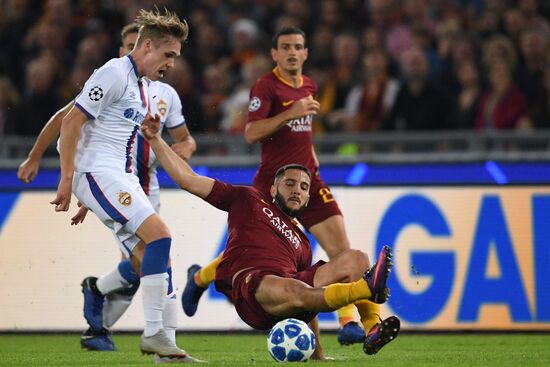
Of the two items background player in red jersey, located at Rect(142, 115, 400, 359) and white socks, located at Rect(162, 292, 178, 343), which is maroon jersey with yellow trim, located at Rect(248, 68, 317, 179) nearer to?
background player in red jersey, located at Rect(142, 115, 400, 359)

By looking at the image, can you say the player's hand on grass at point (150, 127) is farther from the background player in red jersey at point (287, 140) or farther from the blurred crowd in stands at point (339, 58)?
the blurred crowd in stands at point (339, 58)

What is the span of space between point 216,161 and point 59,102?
2.98 meters

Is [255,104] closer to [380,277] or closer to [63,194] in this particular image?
[63,194]

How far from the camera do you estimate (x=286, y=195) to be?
26.6ft

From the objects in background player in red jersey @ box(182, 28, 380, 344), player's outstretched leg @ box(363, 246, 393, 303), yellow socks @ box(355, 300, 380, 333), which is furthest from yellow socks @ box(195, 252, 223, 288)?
player's outstretched leg @ box(363, 246, 393, 303)

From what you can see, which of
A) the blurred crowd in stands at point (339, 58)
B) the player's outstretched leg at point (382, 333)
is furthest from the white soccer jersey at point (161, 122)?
the blurred crowd in stands at point (339, 58)

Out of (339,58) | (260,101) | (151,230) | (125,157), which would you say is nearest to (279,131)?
(260,101)

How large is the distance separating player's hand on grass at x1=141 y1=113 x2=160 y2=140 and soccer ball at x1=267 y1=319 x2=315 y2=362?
1507 millimetres

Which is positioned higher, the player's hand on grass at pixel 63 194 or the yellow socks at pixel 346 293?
the player's hand on grass at pixel 63 194

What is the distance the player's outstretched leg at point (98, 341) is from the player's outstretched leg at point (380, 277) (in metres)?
2.94

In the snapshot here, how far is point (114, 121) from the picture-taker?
7.86 metres

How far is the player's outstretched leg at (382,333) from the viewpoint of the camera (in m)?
6.94

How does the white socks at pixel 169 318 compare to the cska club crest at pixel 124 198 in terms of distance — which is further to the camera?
the white socks at pixel 169 318

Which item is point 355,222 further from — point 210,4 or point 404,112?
point 210,4
